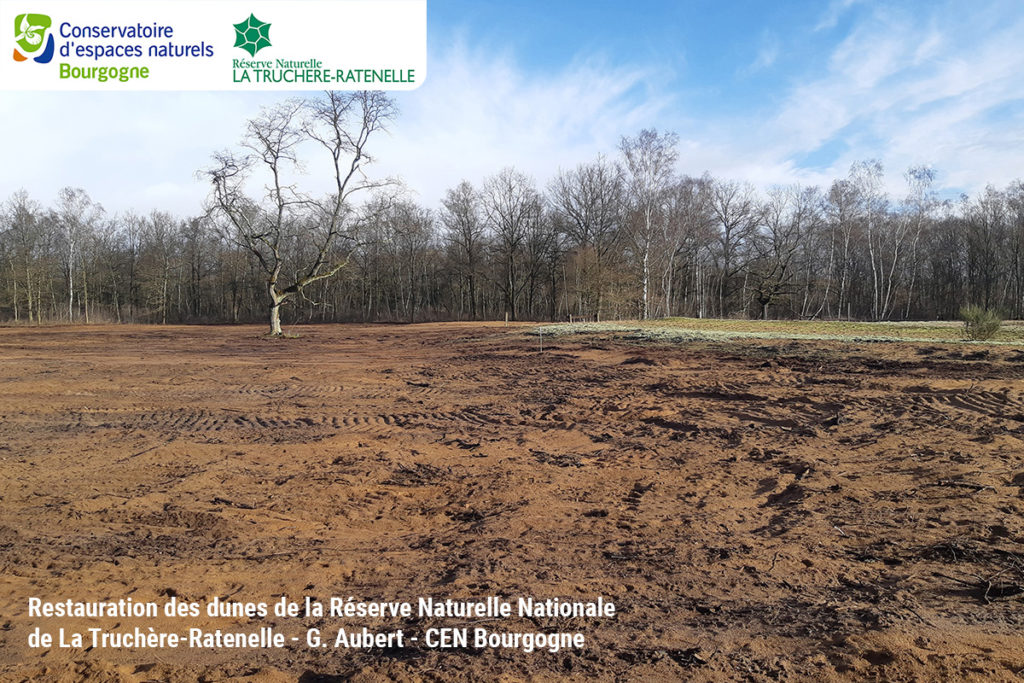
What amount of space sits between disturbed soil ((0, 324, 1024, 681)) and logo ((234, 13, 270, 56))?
7.78m

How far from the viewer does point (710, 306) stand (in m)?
61.3

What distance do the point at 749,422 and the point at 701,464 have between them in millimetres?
2437

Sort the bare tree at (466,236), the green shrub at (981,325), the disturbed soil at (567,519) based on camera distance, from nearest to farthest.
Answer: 1. the disturbed soil at (567,519)
2. the green shrub at (981,325)
3. the bare tree at (466,236)

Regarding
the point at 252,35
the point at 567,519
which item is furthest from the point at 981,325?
the point at 252,35

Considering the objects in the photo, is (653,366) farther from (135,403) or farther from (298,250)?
(298,250)

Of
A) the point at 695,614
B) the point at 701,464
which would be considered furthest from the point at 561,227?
the point at 695,614

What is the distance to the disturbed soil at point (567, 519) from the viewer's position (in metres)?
3.28

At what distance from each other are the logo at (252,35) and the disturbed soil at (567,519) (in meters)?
7.78

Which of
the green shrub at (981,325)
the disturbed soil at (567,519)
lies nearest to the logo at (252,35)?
the disturbed soil at (567,519)

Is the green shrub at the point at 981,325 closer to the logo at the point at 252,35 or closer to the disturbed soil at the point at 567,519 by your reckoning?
the disturbed soil at the point at 567,519

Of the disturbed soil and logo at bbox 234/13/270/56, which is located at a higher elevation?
logo at bbox 234/13/270/56

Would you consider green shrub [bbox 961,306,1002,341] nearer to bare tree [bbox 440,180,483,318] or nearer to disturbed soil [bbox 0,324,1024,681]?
disturbed soil [bbox 0,324,1024,681]

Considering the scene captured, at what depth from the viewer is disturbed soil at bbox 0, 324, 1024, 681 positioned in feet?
10.7

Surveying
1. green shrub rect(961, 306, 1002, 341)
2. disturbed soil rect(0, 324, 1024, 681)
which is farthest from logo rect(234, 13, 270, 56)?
green shrub rect(961, 306, 1002, 341)
